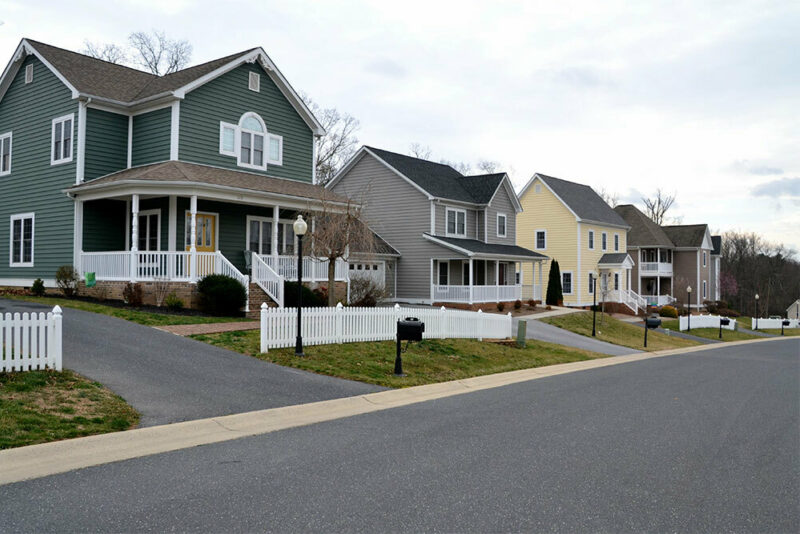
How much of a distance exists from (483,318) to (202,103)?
12.8 m

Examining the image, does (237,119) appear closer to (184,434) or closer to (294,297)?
(294,297)

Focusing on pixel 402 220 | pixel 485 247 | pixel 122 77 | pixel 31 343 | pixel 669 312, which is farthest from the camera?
pixel 669 312

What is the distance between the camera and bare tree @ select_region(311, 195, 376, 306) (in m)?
22.0

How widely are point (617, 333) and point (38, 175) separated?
2718 centimetres

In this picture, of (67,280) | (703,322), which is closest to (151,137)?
(67,280)

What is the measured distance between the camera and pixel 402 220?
3609 centimetres

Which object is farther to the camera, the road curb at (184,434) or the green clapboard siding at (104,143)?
the green clapboard siding at (104,143)

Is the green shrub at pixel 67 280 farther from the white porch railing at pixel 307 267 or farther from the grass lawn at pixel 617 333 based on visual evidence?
the grass lawn at pixel 617 333

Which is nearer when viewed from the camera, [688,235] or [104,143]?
[104,143]

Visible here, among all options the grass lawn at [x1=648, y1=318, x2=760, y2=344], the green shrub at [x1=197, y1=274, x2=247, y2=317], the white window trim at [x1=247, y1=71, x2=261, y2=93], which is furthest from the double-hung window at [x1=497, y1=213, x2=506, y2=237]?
the green shrub at [x1=197, y1=274, x2=247, y2=317]

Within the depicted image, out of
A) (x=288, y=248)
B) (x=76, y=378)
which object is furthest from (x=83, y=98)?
(x=76, y=378)

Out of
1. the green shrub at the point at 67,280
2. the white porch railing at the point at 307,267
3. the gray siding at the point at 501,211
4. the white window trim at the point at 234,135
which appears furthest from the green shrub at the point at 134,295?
the gray siding at the point at 501,211

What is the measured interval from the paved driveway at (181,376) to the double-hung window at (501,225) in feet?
87.9

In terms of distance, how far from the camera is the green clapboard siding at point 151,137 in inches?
906
